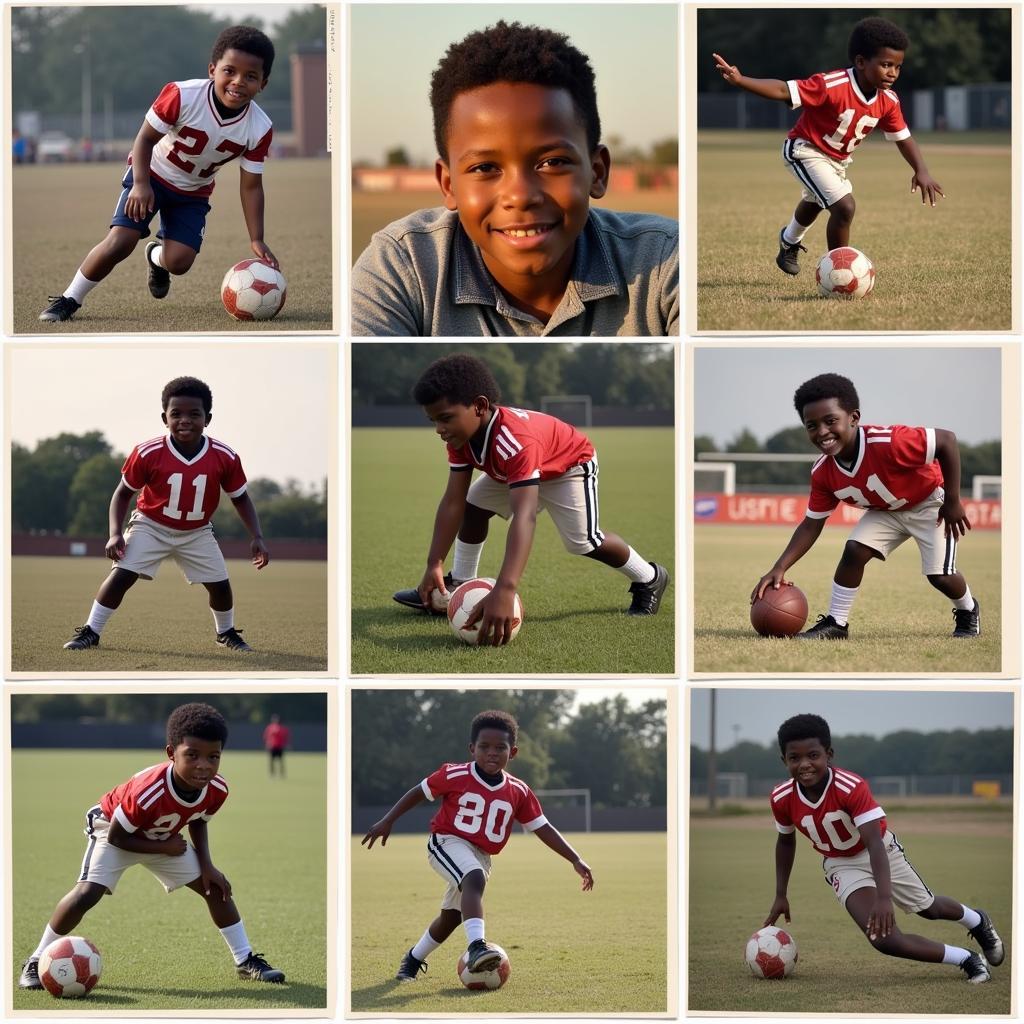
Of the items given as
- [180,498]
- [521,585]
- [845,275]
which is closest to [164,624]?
[180,498]

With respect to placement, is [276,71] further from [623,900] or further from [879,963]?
[879,963]

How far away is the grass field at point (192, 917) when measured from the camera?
15.5 feet

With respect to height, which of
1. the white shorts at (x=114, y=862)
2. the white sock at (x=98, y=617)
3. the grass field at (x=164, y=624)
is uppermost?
the white sock at (x=98, y=617)

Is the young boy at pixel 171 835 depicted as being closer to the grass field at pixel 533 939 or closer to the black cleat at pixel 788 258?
the grass field at pixel 533 939

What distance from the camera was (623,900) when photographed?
7539mm

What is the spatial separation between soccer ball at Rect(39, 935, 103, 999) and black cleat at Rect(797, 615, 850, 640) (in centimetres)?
286

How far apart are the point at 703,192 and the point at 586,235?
17.4ft

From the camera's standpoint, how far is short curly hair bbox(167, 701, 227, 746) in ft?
15.5

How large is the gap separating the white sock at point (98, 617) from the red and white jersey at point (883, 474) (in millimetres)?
2769

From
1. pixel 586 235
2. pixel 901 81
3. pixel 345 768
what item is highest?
pixel 901 81

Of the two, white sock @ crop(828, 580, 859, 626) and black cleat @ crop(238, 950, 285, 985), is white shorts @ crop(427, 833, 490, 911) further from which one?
white sock @ crop(828, 580, 859, 626)

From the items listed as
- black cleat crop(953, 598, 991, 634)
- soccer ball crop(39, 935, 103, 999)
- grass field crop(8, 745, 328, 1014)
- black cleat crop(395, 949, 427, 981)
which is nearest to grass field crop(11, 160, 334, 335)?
grass field crop(8, 745, 328, 1014)

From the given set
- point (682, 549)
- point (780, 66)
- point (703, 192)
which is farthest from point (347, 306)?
point (780, 66)

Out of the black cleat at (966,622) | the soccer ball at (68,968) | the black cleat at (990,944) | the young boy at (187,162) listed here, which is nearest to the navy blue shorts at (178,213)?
the young boy at (187,162)
